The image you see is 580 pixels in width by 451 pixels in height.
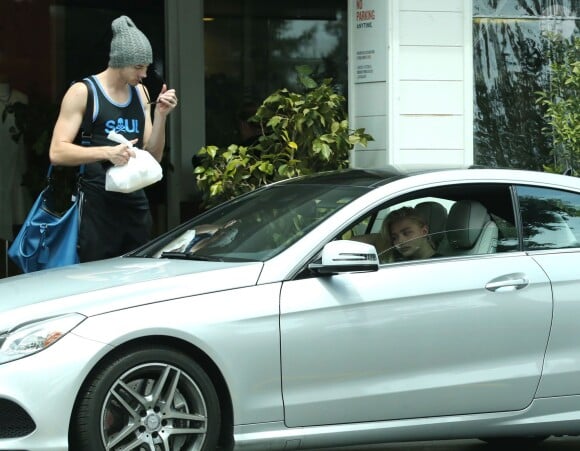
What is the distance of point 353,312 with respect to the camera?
5.34 metres

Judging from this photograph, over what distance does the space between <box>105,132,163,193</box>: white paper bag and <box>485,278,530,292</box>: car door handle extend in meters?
2.23

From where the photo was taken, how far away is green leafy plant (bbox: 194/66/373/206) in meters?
9.71

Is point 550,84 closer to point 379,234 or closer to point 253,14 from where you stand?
point 253,14

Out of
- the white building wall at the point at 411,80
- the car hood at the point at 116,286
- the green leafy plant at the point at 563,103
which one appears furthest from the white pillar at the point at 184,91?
the car hood at the point at 116,286

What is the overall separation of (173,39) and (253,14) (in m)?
1.28

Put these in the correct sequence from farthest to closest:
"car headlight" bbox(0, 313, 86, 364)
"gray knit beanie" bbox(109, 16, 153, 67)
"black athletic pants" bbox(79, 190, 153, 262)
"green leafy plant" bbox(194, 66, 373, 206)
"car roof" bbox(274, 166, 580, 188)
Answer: "green leafy plant" bbox(194, 66, 373, 206)
"black athletic pants" bbox(79, 190, 153, 262)
"gray knit beanie" bbox(109, 16, 153, 67)
"car roof" bbox(274, 166, 580, 188)
"car headlight" bbox(0, 313, 86, 364)

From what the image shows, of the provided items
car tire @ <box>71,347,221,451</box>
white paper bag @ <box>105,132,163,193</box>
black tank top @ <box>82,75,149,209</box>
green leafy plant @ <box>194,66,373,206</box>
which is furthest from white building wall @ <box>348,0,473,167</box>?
car tire @ <box>71,347,221,451</box>

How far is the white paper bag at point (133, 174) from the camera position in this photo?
22.7 feet

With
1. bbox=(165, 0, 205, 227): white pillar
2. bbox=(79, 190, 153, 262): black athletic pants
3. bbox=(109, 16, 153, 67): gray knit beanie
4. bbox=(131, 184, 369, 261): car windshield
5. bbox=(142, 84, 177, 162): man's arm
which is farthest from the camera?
bbox=(165, 0, 205, 227): white pillar

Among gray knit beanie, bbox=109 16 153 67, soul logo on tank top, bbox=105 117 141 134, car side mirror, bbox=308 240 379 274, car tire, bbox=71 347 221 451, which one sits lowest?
car tire, bbox=71 347 221 451

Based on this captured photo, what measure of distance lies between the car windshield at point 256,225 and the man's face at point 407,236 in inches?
9.1

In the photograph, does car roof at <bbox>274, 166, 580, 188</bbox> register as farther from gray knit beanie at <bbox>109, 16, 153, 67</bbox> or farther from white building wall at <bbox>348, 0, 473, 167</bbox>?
white building wall at <bbox>348, 0, 473, 167</bbox>

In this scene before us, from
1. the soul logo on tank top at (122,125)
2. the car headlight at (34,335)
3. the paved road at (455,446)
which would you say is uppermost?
the soul logo on tank top at (122,125)

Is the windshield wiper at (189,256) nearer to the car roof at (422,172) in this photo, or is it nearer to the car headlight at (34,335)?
the car roof at (422,172)
